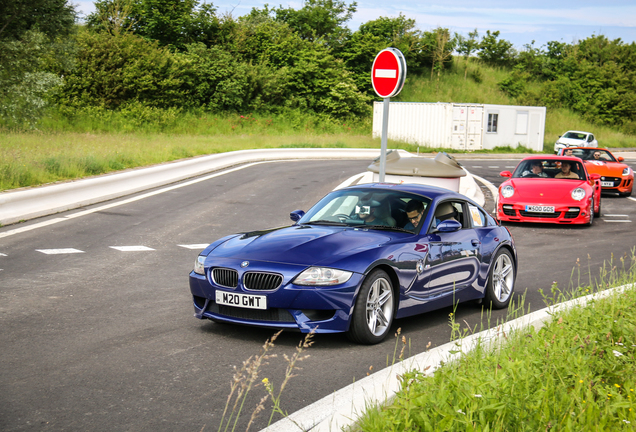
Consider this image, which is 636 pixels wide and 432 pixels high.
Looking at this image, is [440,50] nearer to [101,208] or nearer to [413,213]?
[101,208]

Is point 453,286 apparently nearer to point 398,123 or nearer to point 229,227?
point 229,227

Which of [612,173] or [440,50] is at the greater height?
[440,50]

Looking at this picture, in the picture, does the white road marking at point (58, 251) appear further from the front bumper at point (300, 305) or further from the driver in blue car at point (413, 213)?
the driver in blue car at point (413, 213)

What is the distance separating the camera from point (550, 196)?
14.6 meters

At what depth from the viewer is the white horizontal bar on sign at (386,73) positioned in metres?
9.61

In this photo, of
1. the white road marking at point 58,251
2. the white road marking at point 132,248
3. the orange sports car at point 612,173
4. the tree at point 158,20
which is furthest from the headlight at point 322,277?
the tree at point 158,20

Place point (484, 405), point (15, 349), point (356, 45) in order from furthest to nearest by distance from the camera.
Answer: point (356, 45) < point (15, 349) < point (484, 405)

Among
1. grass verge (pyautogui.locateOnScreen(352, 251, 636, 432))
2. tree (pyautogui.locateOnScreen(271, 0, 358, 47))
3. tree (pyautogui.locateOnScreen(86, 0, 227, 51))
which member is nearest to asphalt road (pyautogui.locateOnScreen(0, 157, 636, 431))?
grass verge (pyautogui.locateOnScreen(352, 251, 636, 432))

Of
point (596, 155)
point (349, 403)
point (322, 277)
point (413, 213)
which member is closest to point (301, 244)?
point (322, 277)

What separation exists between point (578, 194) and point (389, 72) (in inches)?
266

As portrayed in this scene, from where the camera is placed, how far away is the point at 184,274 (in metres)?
8.60

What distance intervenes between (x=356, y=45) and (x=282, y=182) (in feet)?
144

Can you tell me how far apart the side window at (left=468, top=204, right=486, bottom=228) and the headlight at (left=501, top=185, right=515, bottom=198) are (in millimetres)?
7323

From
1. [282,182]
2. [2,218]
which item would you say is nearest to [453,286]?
[2,218]
